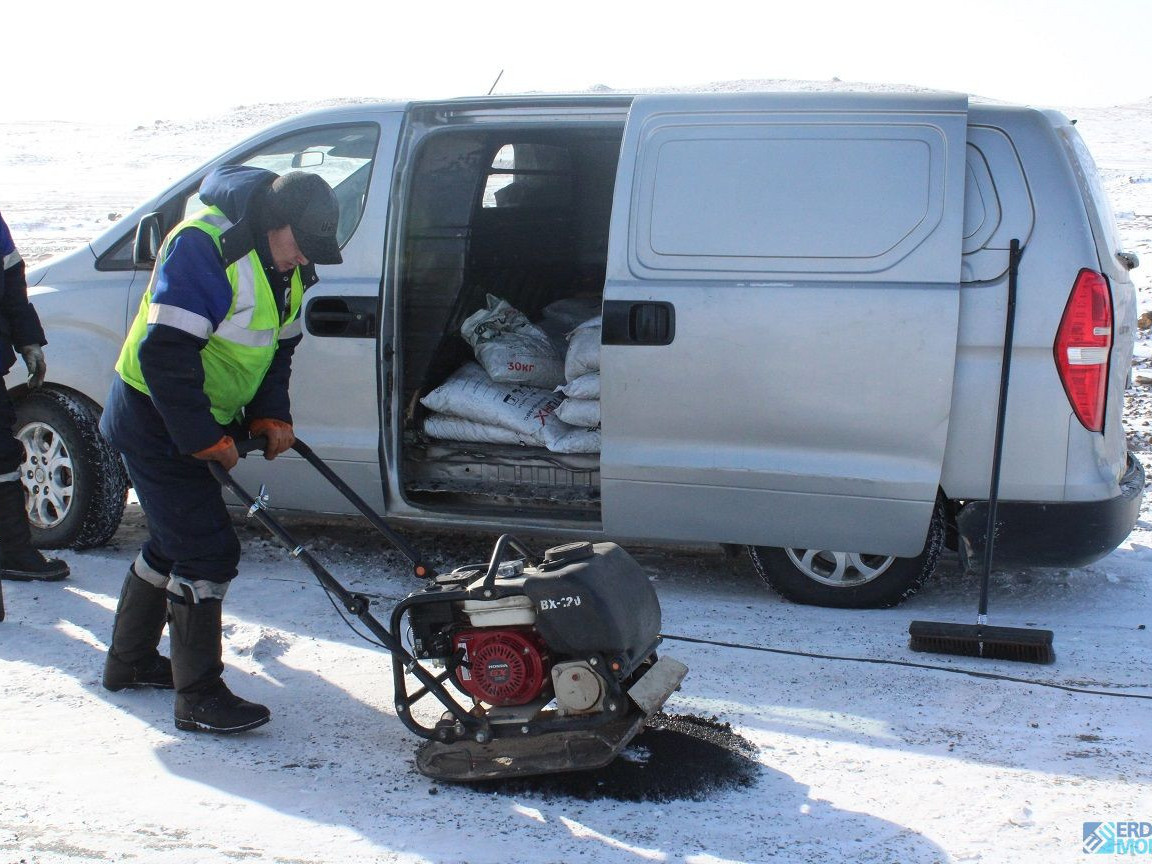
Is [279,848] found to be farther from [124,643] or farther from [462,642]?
[124,643]

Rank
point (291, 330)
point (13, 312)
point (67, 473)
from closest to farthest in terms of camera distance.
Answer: point (291, 330), point (13, 312), point (67, 473)

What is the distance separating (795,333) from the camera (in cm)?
447

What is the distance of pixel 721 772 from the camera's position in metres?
3.52

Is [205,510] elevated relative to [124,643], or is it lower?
elevated

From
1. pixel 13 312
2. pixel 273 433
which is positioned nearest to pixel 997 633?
pixel 273 433

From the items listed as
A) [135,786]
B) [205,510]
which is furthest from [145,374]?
[135,786]

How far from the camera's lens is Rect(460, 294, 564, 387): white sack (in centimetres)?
551

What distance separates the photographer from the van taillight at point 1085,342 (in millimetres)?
4270

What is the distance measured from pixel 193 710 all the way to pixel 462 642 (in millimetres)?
984

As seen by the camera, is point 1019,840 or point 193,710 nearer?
point 1019,840

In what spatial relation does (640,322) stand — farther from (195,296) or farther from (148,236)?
(148,236)

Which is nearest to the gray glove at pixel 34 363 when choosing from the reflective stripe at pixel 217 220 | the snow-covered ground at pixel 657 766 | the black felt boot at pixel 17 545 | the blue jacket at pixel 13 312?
the blue jacket at pixel 13 312

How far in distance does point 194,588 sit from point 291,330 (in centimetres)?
91

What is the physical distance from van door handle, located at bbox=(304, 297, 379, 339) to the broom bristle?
99.2 inches
